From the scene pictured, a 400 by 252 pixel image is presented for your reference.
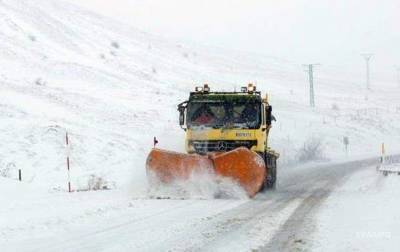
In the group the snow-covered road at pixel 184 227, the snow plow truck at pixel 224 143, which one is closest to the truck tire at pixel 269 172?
the snow plow truck at pixel 224 143

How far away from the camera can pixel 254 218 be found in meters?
11.2

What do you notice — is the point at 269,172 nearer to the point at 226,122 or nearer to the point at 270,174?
the point at 270,174

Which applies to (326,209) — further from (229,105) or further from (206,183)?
(229,105)

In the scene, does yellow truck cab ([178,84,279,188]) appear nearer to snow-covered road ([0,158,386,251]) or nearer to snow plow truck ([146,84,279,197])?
snow plow truck ([146,84,279,197])

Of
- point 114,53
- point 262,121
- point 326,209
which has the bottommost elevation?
point 326,209

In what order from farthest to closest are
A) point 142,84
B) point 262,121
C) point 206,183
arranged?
point 142,84, point 262,121, point 206,183

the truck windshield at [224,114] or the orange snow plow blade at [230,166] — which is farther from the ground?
the truck windshield at [224,114]

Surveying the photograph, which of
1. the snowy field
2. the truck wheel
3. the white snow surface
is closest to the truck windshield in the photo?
the truck wheel

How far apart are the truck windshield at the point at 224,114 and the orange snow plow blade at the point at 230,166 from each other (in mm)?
1445

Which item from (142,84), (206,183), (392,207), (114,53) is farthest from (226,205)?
(114,53)

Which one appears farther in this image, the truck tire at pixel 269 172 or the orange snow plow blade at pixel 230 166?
the truck tire at pixel 269 172

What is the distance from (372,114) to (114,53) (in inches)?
907

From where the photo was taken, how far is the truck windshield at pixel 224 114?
53.3ft

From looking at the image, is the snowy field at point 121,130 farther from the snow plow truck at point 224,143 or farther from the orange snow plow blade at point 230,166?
the snow plow truck at point 224,143
